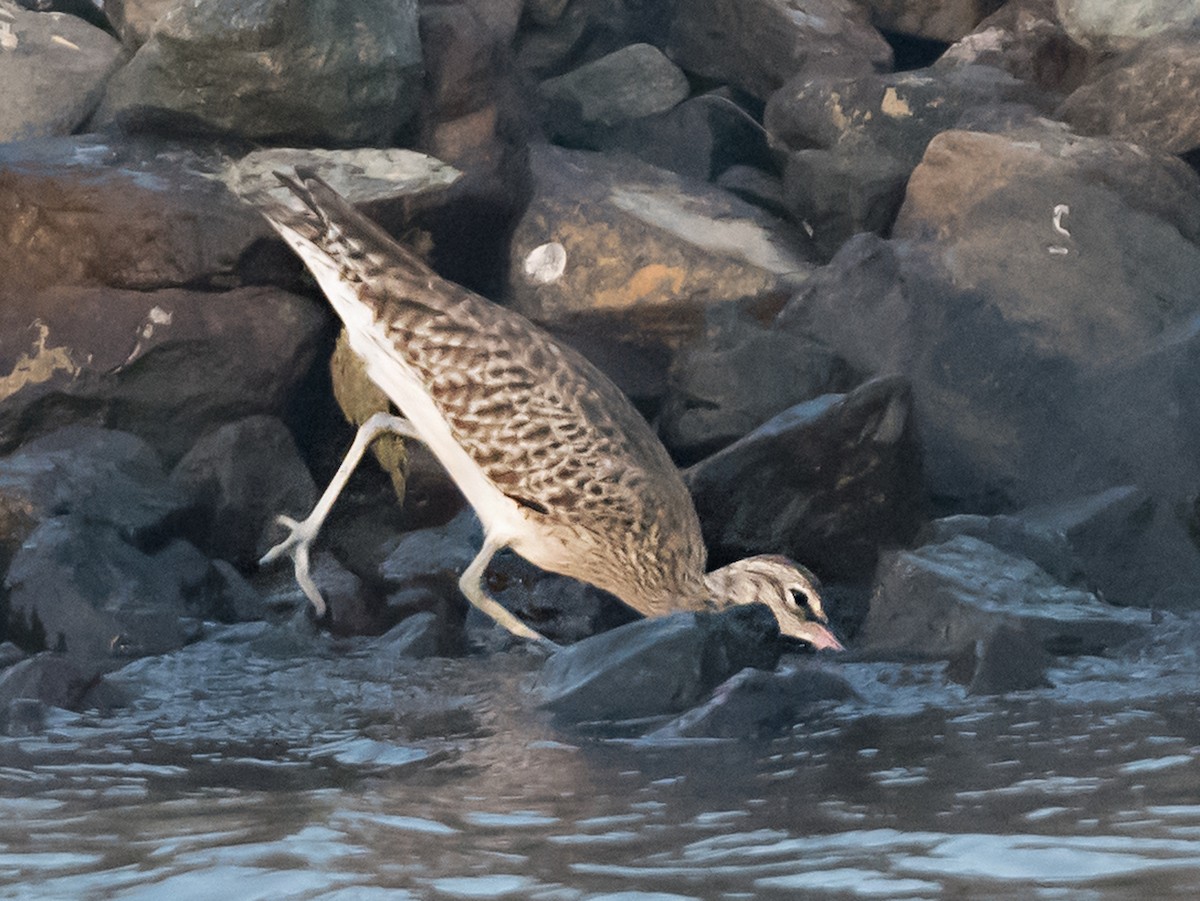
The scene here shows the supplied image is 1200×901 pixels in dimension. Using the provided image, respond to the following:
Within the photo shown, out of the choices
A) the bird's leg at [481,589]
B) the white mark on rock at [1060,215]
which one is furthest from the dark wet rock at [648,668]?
the white mark on rock at [1060,215]

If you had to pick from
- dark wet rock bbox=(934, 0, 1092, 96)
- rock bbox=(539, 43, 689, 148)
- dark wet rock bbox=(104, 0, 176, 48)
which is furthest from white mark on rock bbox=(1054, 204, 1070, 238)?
dark wet rock bbox=(104, 0, 176, 48)

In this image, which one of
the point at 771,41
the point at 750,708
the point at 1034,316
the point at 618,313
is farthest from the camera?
the point at 771,41

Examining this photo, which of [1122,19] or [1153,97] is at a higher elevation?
[1122,19]

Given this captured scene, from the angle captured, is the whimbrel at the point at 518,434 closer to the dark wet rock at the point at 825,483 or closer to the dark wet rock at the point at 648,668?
the dark wet rock at the point at 825,483

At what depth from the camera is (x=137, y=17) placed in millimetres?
7977

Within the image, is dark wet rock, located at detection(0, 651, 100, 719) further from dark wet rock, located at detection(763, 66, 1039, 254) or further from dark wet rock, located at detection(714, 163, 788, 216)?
dark wet rock, located at detection(714, 163, 788, 216)

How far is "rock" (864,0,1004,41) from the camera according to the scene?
866 centimetres

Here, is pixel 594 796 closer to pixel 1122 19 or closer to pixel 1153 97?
pixel 1153 97

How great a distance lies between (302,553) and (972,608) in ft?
8.31

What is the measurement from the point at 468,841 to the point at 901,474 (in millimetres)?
3501

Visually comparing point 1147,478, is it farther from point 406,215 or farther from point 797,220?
point 406,215

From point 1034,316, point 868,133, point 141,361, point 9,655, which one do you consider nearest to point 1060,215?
point 1034,316

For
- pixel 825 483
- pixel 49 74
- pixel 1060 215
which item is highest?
pixel 49 74

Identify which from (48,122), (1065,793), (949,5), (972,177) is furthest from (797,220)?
(1065,793)
